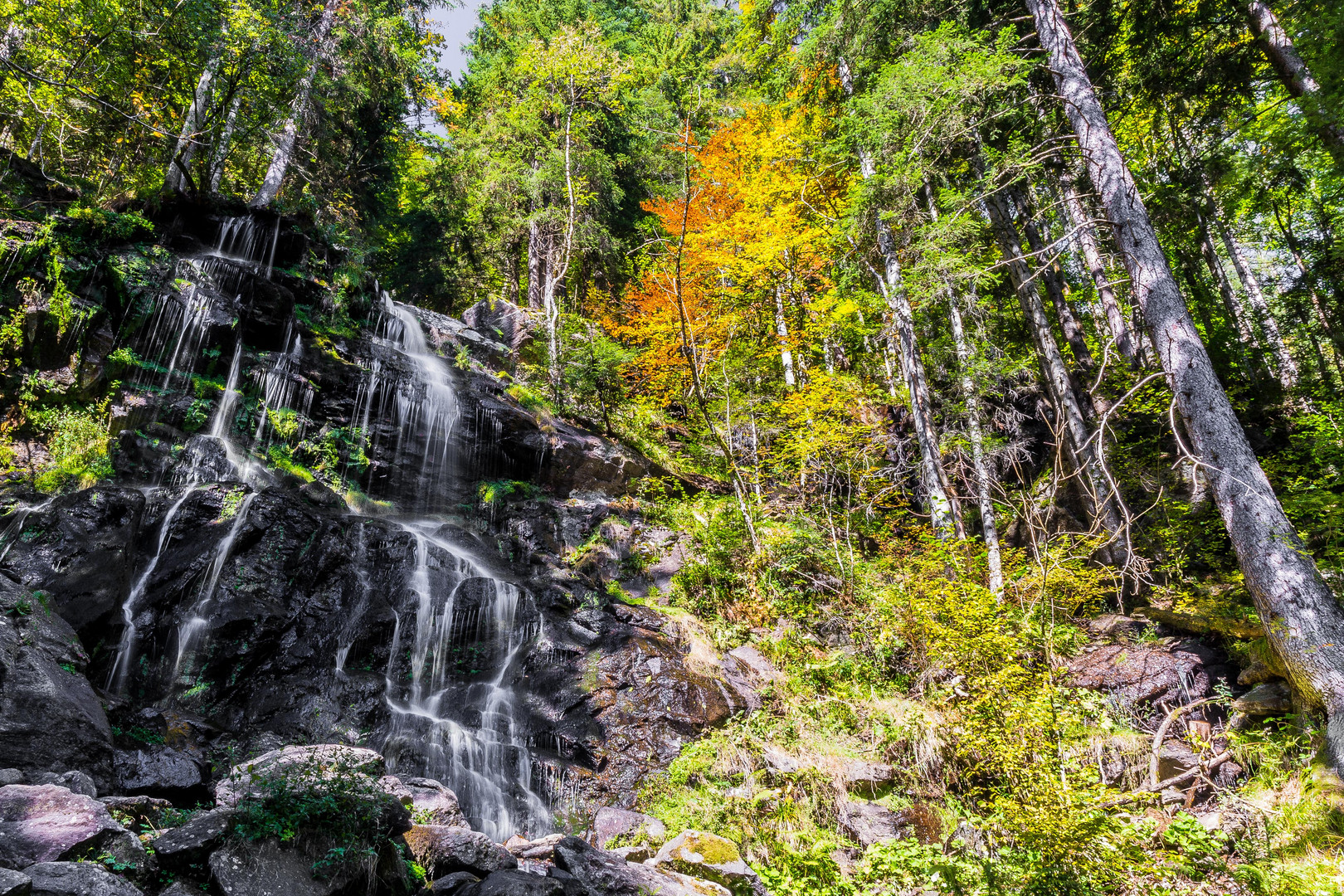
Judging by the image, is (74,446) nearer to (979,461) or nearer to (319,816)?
(319,816)

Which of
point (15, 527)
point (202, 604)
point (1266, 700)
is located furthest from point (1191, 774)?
point (15, 527)

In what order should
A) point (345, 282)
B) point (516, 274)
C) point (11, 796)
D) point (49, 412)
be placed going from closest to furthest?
point (11, 796) < point (49, 412) < point (345, 282) < point (516, 274)

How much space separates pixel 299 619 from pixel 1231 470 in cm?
1119

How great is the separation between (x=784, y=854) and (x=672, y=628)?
441 centimetres

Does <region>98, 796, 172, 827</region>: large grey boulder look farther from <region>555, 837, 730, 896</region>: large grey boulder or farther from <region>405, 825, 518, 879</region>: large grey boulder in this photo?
<region>555, 837, 730, 896</region>: large grey boulder

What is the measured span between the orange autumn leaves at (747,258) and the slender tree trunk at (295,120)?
31.4 ft

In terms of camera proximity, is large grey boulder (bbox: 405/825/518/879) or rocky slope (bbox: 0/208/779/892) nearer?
large grey boulder (bbox: 405/825/518/879)

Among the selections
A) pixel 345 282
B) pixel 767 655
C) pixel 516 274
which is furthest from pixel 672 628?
pixel 516 274

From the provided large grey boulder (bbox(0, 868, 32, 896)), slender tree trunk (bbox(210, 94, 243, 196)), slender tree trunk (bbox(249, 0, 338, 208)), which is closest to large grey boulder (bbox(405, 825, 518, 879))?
large grey boulder (bbox(0, 868, 32, 896))

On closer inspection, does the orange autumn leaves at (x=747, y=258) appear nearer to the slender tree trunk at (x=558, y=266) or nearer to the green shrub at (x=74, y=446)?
the slender tree trunk at (x=558, y=266)

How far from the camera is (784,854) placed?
19.8 feet

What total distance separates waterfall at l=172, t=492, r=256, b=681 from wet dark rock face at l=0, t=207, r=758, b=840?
0.02 m

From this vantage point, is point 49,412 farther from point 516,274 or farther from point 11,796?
point 516,274

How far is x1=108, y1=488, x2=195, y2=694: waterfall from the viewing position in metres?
6.95
